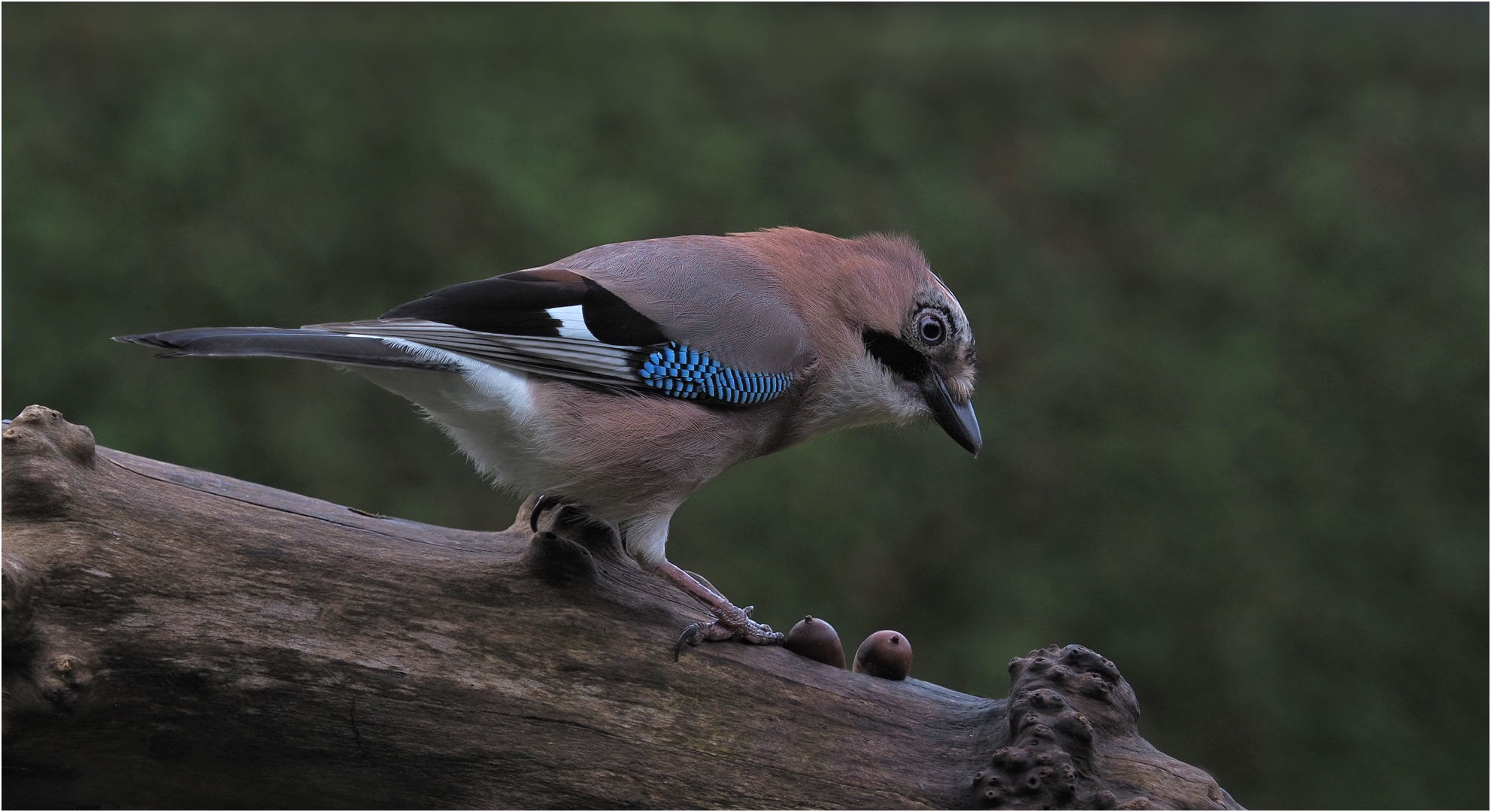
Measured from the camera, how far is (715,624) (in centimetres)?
238

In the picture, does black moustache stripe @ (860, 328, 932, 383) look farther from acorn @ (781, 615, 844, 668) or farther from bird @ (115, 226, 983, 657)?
acorn @ (781, 615, 844, 668)

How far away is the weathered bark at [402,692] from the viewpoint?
2053mm

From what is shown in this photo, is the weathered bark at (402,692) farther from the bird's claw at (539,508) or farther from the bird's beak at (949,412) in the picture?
the bird's beak at (949,412)

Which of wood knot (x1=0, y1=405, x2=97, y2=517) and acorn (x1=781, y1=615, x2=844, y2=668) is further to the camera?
acorn (x1=781, y1=615, x2=844, y2=668)

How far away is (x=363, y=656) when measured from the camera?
2.16 meters

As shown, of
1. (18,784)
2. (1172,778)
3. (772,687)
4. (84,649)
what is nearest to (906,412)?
(772,687)

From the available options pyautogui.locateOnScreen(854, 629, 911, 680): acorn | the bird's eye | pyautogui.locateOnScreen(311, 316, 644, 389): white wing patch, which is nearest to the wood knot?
pyautogui.locateOnScreen(311, 316, 644, 389): white wing patch

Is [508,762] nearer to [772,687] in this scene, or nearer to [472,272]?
[772,687]

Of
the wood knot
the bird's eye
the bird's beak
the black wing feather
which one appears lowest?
the wood knot

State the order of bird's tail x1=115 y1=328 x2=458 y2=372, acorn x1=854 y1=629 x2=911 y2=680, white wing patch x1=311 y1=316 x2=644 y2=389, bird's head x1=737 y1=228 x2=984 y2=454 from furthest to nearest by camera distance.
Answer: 1. bird's head x1=737 y1=228 x2=984 y2=454
2. acorn x1=854 y1=629 x2=911 y2=680
3. white wing patch x1=311 y1=316 x2=644 y2=389
4. bird's tail x1=115 y1=328 x2=458 y2=372

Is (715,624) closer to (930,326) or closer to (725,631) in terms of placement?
(725,631)

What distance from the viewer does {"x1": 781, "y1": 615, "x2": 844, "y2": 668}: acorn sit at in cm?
247

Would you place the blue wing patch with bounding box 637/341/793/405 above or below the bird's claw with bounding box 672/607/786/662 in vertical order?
above

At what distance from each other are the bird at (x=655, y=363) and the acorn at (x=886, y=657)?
245mm
